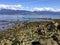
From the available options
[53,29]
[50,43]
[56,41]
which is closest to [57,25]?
[53,29]

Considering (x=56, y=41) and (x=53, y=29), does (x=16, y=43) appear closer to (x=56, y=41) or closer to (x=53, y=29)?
(x=56, y=41)

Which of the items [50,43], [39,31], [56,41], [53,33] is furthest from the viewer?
[39,31]

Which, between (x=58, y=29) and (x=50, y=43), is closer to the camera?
(x=50, y=43)

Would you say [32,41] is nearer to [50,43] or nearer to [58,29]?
[50,43]

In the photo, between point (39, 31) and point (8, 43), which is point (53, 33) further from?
point (8, 43)

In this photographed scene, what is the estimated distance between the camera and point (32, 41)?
48.4 feet

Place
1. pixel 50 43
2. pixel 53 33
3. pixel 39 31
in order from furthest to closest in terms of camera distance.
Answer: pixel 39 31 < pixel 53 33 < pixel 50 43

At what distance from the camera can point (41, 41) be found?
1390 cm

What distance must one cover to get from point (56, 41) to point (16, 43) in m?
2.31

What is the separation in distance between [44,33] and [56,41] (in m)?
1.79

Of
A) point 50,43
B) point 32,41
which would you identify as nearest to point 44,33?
point 32,41

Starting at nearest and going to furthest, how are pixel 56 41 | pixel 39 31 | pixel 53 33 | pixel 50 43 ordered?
pixel 50 43, pixel 56 41, pixel 53 33, pixel 39 31

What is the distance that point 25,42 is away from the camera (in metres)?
14.2

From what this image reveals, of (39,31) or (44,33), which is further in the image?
(39,31)
